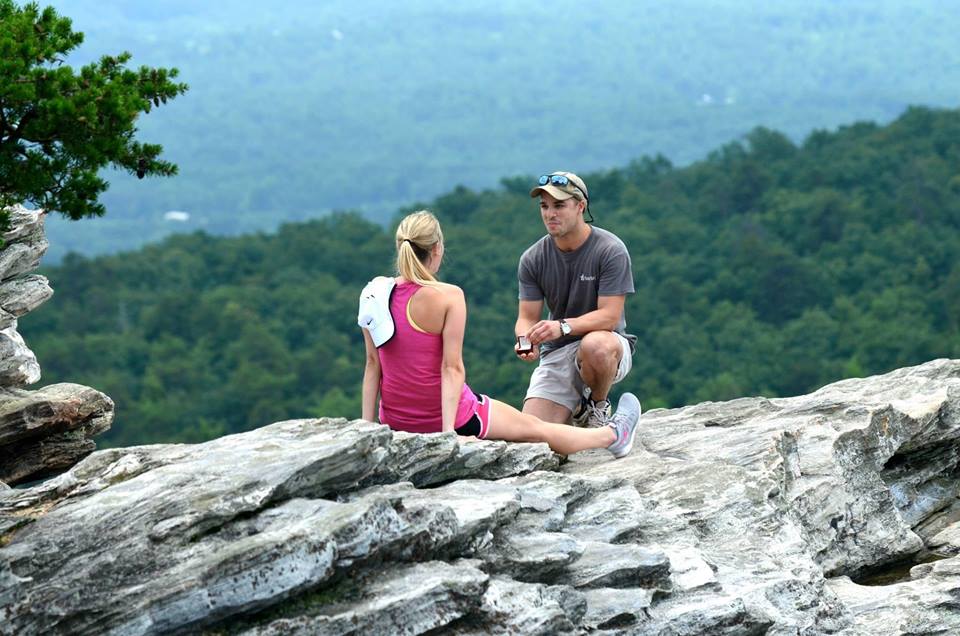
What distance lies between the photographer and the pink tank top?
10445 mm

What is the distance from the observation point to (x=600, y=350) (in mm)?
11617

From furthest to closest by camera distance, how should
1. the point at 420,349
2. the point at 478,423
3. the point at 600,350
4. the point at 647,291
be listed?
the point at 647,291, the point at 600,350, the point at 478,423, the point at 420,349

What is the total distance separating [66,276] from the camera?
94375 mm

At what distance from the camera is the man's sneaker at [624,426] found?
11.7 meters

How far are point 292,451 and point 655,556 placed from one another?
2683 millimetres

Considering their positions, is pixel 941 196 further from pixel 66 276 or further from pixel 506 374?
pixel 66 276

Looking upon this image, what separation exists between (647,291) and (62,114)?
2966 inches

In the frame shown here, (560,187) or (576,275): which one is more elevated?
(560,187)

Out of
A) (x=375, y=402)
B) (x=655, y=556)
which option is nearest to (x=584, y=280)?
(x=375, y=402)

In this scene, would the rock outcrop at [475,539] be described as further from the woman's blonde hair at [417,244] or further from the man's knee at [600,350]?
the woman's blonde hair at [417,244]

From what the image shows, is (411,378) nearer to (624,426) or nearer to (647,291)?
(624,426)

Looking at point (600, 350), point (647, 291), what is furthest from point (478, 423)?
point (647, 291)

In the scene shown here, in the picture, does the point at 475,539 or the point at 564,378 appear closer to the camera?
the point at 475,539

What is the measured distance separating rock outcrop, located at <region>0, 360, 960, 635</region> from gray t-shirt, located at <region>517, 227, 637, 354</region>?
4.45ft
